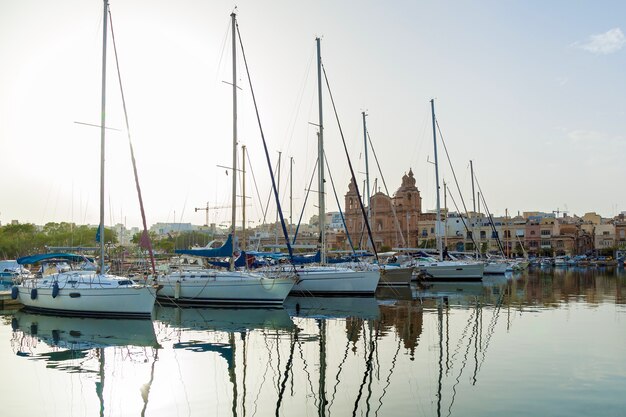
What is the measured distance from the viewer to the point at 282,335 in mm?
21812

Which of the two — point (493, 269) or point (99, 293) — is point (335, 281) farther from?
point (493, 269)

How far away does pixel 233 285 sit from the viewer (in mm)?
29828

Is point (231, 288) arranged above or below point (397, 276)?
above

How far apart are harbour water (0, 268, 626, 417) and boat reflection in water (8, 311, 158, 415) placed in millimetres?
50

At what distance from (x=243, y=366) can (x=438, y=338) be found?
7699 millimetres

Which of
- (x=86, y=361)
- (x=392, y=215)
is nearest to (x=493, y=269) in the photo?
(x=392, y=215)

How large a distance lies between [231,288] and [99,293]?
256 inches

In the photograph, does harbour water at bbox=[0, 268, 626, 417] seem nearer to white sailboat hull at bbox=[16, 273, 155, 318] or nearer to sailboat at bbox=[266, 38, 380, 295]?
white sailboat hull at bbox=[16, 273, 155, 318]

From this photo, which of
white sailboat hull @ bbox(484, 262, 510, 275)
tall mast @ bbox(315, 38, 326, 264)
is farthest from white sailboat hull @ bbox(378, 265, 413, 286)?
white sailboat hull @ bbox(484, 262, 510, 275)

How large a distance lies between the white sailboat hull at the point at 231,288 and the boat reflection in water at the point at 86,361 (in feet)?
17.4

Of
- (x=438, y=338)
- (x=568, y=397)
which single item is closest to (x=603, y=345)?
(x=438, y=338)

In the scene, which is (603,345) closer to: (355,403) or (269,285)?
(355,403)

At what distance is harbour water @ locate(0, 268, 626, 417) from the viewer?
42.3ft

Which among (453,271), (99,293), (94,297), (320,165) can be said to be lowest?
(453,271)
